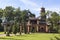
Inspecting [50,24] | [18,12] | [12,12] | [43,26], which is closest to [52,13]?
[50,24]

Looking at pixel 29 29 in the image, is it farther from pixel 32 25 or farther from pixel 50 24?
pixel 50 24

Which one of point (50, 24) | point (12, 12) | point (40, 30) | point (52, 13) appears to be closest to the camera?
point (52, 13)

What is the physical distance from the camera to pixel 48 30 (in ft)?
226

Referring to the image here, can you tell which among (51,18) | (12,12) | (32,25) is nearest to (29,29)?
(32,25)

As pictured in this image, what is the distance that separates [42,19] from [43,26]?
330 cm

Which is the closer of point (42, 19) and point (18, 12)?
point (42, 19)

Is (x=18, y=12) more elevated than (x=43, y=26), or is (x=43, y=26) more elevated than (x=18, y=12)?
(x=18, y=12)

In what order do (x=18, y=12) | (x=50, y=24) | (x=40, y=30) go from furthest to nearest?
(x=18, y=12) < (x=40, y=30) < (x=50, y=24)

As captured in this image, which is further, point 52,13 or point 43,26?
point 43,26

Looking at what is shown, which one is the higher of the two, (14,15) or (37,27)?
(14,15)

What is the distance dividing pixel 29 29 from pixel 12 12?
26241mm

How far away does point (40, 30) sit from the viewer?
70.2 meters

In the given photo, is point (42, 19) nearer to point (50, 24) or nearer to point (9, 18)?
point (50, 24)

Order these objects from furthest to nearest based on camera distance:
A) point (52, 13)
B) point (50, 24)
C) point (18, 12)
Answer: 1. point (18, 12)
2. point (50, 24)
3. point (52, 13)
